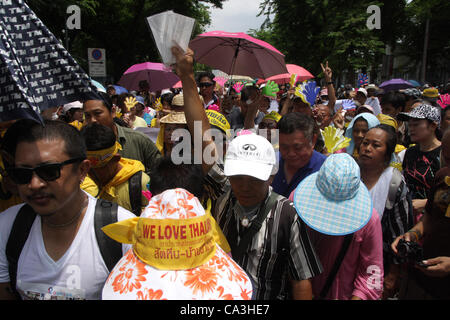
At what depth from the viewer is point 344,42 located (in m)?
16.2

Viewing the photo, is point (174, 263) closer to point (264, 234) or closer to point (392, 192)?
point (264, 234)

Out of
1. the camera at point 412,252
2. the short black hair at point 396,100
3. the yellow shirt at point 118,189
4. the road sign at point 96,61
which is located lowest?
the camera at point 412,252

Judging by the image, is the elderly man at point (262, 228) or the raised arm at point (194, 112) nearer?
the elderly man at point (262, 228)

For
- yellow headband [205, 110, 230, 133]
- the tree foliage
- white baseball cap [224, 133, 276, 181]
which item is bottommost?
white baseball cap [224, 133, 276, 181]

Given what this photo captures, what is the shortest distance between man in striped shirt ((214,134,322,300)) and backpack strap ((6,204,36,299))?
3.23 feet

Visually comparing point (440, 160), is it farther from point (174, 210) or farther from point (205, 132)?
point (174, 210)

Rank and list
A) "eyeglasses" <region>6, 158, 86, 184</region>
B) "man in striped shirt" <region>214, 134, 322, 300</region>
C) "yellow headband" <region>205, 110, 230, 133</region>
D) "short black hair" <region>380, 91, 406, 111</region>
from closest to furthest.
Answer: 1. "eyeglasses" <region>6, 158, 86, 184</region>
2. "man in striped shirt" <region>214, 134, 322, 300</region>
3. "yellow headband" <region>205, 110, 230, 133</region>
4. "short black hair" <region>380, 91, 406, 111</region>

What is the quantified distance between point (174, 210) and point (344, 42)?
17.0 meters

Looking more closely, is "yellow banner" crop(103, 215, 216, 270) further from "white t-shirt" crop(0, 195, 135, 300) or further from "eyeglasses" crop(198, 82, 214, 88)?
"eyeglasses" crop(198, 82, 214, 88)

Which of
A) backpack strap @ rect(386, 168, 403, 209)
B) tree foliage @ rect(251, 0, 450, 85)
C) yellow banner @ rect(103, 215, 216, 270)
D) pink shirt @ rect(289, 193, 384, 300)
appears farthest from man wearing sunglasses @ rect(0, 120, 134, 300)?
tree foliage @ rect(251, 0, 450, 85)

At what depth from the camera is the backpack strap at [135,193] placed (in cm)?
248

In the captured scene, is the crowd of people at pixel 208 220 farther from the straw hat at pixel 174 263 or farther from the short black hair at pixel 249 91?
the short black hair at pixel 249 91

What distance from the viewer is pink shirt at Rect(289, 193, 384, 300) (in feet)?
6.64

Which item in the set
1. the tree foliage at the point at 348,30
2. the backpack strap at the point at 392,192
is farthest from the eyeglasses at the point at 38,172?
the tree foliage at the point at 348,30
